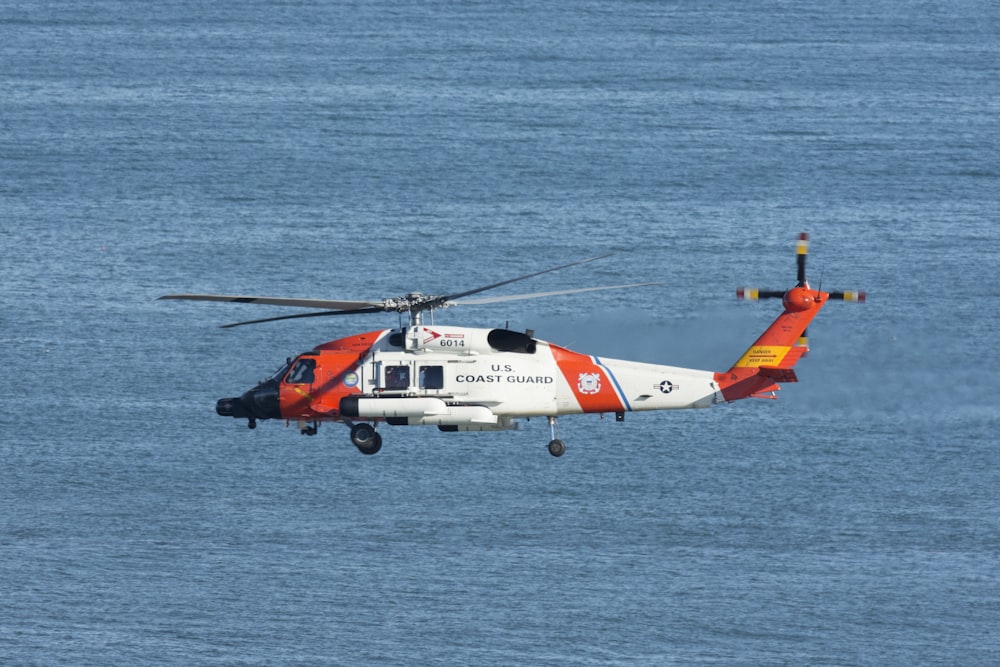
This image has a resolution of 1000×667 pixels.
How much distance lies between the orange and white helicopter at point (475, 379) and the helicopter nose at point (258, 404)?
0.11ft

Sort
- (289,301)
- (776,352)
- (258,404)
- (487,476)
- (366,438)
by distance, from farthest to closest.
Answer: (487,476), (258,404), (366,438), (776,352), (289,301)

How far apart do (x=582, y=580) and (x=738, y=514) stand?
1443 centimetres

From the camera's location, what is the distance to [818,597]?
151 metres

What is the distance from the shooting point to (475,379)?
224ft

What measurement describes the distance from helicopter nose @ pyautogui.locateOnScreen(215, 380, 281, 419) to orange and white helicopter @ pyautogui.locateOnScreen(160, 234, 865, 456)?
34 mm

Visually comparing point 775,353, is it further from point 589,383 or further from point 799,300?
point 589,383

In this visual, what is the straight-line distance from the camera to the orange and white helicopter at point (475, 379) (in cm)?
6812

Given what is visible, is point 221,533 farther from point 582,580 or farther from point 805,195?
point 805,195

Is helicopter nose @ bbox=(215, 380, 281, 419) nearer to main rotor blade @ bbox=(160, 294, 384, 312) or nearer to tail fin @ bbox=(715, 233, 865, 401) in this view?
main rotor blade @ bbox=(160, 294, 384, 312)

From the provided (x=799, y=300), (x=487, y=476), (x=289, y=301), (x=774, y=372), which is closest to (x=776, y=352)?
(x=774, y=372)

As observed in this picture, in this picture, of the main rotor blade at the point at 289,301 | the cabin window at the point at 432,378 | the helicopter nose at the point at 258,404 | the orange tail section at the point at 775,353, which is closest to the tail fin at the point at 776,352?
the orange tail section at the point at 775,353

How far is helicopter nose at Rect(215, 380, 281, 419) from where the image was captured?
229 ft

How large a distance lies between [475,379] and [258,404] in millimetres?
7655

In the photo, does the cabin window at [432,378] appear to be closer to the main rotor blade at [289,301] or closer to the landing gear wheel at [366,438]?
the landing gear wheel at [366,438]
